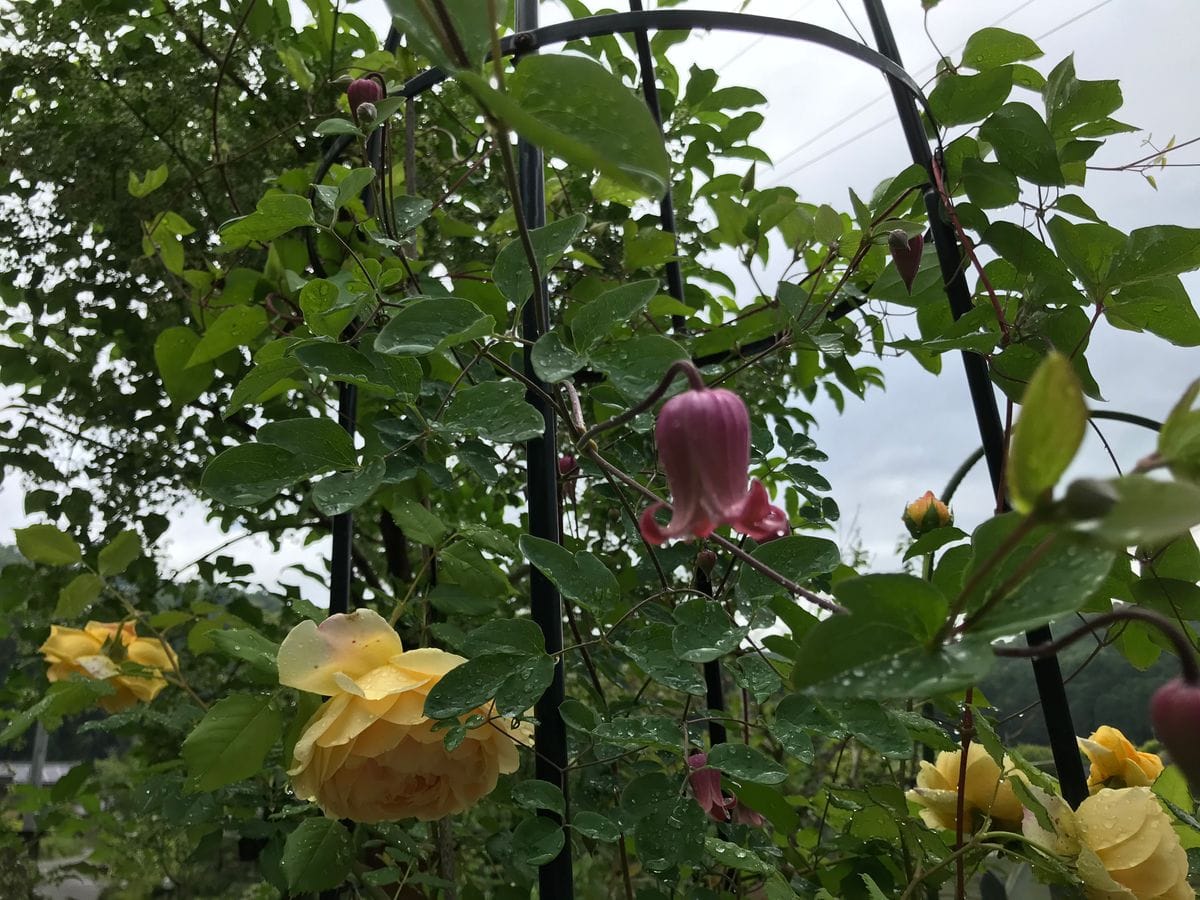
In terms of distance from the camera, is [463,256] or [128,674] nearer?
[128,674]

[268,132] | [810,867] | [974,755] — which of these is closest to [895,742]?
[974,755]

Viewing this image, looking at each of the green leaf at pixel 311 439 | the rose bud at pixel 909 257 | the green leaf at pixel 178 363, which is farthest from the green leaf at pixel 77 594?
the rose bud at pixel 909 257

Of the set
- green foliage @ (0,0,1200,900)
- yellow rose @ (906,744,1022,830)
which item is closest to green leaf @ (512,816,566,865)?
green foliage @ (0,0,1200,900)

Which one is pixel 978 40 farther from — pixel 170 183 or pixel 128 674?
pixel 170 183

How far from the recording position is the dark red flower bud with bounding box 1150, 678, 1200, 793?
0.63 feet

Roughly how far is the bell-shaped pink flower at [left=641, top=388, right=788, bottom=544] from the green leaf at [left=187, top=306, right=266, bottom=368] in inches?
13.7

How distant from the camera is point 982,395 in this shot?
0.41 m

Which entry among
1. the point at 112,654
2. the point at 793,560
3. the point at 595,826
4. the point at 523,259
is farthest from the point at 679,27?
the point at 112,654

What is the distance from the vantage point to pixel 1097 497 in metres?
0.13

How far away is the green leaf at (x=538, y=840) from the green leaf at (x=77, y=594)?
423 millimetres

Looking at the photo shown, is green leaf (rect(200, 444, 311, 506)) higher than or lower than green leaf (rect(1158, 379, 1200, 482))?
higher

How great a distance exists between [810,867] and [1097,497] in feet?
1.67

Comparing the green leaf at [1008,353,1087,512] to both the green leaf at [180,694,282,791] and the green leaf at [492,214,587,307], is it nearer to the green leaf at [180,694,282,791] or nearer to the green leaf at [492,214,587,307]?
the green leaf at [492,214,587,307]

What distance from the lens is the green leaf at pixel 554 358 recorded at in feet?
0.92
